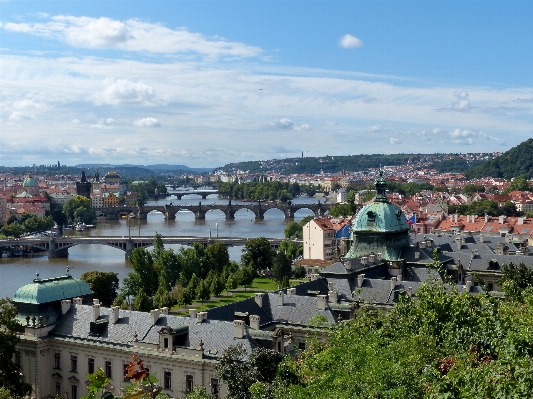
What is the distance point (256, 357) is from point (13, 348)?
1128 centimetres

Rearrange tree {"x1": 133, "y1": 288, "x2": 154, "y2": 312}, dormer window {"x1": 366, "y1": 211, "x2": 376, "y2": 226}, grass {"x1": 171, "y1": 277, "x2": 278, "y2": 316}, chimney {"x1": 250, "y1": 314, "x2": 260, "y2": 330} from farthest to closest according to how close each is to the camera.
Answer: grass {"x1": 171, "y1": 277, "x2": 278, "y2": 316} < dormer window {"x1": 366, "y1": 211, "x2": 376, "y2": 226} < tree {"x1": 133, "y1": 288, "x2": 154, "y2": 312} < chimney {"x1": 250, "y1": 314, "x2": 260, "y2": 330}

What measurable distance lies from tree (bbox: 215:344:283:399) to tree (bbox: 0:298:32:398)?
8651 mm

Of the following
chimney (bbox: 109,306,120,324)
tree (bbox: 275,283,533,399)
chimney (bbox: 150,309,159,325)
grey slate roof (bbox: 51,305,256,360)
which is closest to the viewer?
tree (bbox: 275,283,533,399)

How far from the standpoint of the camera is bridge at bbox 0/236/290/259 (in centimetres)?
8769

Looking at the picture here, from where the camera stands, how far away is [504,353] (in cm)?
1162

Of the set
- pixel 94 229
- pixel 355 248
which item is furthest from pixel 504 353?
pixel 94 229

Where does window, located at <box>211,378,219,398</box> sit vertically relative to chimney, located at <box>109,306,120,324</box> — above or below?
below

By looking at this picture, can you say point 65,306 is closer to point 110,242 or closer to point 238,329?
point 238,329

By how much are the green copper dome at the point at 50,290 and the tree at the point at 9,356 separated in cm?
157

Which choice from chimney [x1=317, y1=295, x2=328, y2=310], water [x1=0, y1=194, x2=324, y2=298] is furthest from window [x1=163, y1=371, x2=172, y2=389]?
water [x1=0, y1=194, x2=324, y2=298]

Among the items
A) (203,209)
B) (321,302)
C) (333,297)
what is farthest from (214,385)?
(203,209)

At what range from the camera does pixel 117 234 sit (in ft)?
371

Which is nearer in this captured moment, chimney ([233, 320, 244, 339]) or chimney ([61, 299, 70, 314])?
chimney ([233, 320, 244, 339])

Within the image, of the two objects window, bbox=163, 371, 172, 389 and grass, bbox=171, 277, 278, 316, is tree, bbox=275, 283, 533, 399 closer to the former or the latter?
window, bbox=163, 371, 172, 389
